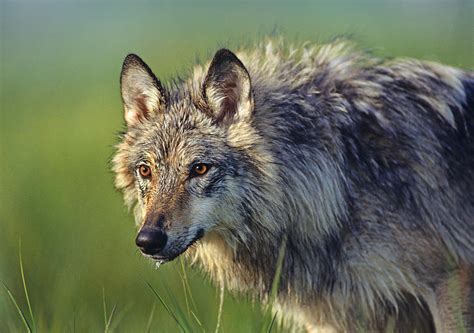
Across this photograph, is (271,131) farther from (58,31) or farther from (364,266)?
(58,31)

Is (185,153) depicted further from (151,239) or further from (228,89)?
(151,239)

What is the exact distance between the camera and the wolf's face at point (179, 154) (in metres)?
4.50

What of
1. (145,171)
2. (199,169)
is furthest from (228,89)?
(145,171)

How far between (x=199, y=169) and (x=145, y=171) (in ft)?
1.02

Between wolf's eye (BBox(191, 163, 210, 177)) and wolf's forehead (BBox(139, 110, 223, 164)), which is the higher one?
wolf's forehead (BBox(139, 110, 223, 164))

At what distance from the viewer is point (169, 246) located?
4449 mm

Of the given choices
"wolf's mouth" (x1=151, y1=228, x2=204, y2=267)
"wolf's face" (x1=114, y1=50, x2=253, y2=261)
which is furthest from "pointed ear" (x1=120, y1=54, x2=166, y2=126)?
"wolf's mouth" (x1=151, y1=228, x2=204, y2=267)

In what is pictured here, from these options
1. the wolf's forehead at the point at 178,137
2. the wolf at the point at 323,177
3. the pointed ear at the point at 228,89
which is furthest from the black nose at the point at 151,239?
the pointed ear at the point at 228,89

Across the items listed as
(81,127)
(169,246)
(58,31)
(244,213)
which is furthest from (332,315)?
(58,31)

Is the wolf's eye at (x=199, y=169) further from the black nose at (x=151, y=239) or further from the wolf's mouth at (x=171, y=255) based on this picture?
the black nose at (x=151, y=239)

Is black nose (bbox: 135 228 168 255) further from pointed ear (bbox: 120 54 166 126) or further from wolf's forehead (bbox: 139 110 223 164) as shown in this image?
pointed ear (bbox: 120 54 166 126)

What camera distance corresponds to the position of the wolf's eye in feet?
15.3

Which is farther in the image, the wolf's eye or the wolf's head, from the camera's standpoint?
the wolf's eye

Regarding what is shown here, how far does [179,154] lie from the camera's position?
4711 millimetres
